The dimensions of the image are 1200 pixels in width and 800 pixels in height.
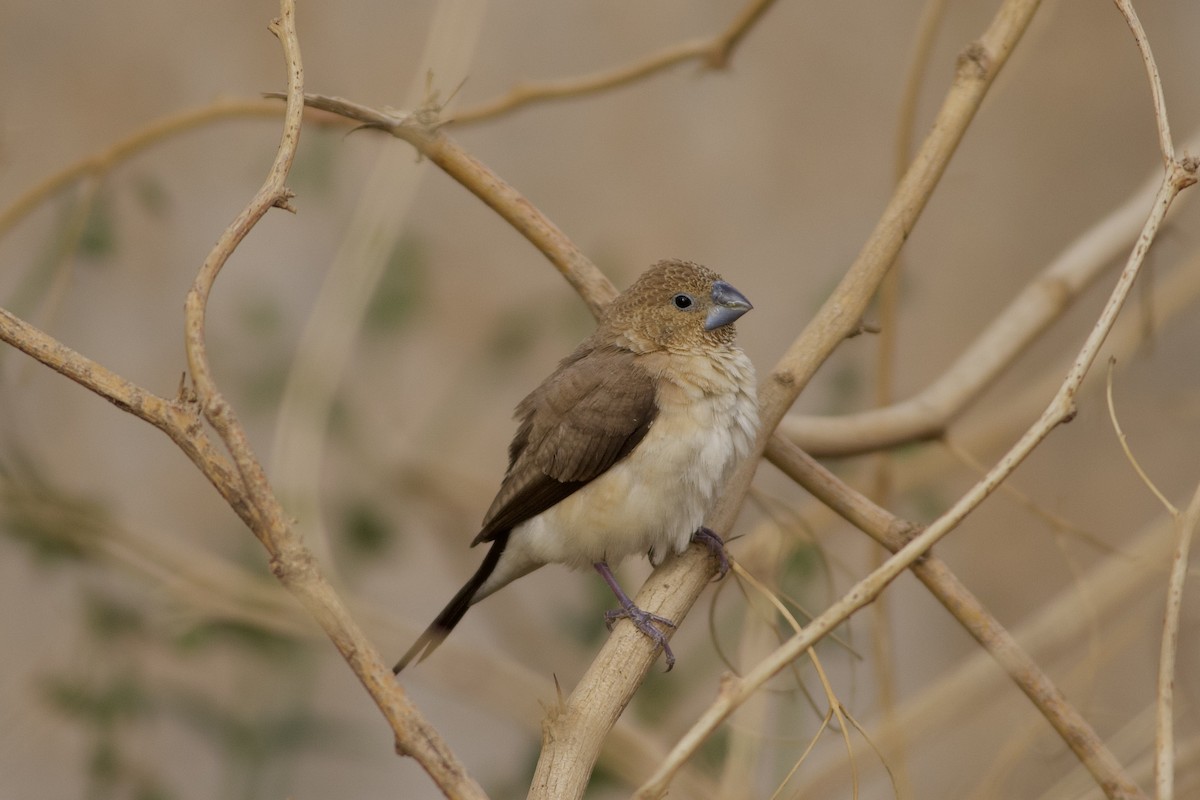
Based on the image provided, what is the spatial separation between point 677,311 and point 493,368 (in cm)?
104

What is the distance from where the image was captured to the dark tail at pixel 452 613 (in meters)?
2.09

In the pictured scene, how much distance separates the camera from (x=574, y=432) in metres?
2.25

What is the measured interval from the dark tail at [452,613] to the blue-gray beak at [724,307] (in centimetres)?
57

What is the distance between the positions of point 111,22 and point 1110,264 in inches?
171

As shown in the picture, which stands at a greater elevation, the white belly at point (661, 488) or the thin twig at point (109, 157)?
the thin twig at point (109, 157)

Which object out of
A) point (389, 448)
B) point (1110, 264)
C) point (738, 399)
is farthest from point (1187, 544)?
point (389, 448)

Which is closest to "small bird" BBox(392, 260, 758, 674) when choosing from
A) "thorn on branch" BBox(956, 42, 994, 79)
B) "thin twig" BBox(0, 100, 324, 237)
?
"thorn on branch" BBox(956, 42, 994, 79)

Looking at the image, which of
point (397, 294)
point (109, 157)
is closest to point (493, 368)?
point (397, 294)

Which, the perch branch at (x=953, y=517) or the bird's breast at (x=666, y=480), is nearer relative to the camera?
the perch branch at (x=953, y=517)

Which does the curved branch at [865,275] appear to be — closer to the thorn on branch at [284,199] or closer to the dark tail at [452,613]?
the dark tail at [452,613]

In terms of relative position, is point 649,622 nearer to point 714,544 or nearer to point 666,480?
point 714,544

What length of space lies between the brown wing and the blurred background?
357 mm

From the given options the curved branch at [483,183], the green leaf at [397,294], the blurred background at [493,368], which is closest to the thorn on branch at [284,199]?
the curved branch at [483,183]

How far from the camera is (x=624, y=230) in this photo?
18.7ft
